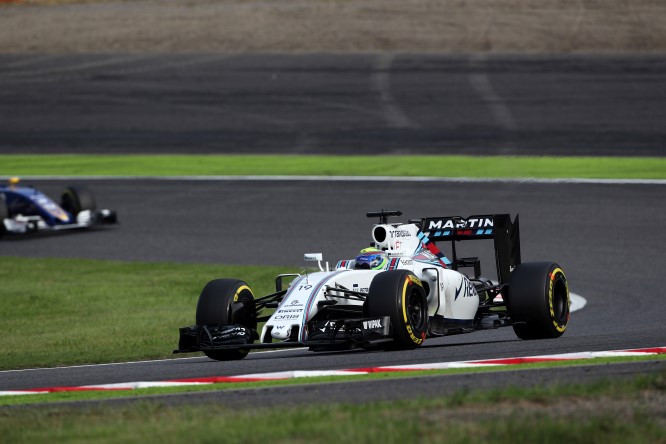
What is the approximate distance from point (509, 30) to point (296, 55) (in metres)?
7.42

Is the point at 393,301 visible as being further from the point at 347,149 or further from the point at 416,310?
the point at 347,149

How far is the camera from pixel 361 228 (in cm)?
2470

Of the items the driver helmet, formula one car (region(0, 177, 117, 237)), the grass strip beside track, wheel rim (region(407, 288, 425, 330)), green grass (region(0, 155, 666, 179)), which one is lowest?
the grass strip beside track

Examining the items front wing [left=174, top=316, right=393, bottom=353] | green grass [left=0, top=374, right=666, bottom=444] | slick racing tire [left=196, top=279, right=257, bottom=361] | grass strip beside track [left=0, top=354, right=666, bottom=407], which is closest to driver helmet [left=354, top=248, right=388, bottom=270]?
front wing [left=174, top=316, right=393, bottom=353]

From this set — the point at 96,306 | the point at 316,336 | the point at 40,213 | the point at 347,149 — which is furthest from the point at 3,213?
the point at 316,336

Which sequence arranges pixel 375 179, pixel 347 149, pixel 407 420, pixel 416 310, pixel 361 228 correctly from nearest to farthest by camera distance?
pixel 407 420, pixel 416 310, pixel 361 228, pixel 375 179, pixel 347 149

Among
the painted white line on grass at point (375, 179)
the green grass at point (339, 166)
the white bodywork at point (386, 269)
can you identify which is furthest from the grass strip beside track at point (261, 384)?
the green grass at point (339, 166)

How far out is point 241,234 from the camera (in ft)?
83.6

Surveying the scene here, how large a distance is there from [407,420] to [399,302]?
14.5 ft

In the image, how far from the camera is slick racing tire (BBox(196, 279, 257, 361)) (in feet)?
43.8

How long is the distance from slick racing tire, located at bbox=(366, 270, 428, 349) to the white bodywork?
63 cm

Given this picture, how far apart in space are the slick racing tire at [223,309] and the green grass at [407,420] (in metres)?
3.97

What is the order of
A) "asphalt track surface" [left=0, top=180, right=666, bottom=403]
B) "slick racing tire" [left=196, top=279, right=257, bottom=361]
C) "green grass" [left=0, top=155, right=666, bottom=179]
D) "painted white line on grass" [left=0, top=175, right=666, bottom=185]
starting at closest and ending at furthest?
"slick racing tire" [left=196, top=279, right=257, bottom=361], "asphalt track surface" [left=0, top=180, right=666, bottom=403], "painted white line on grass" [left=0, top=175, right=666, bottom=185], "green grass" [left=0, top=155, right=666, bottom=179]

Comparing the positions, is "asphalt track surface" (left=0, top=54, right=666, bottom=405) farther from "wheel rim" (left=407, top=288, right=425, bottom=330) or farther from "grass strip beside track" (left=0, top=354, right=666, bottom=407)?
"grass strip beside track" (left=0, top=354, right=666, bottom=407)
